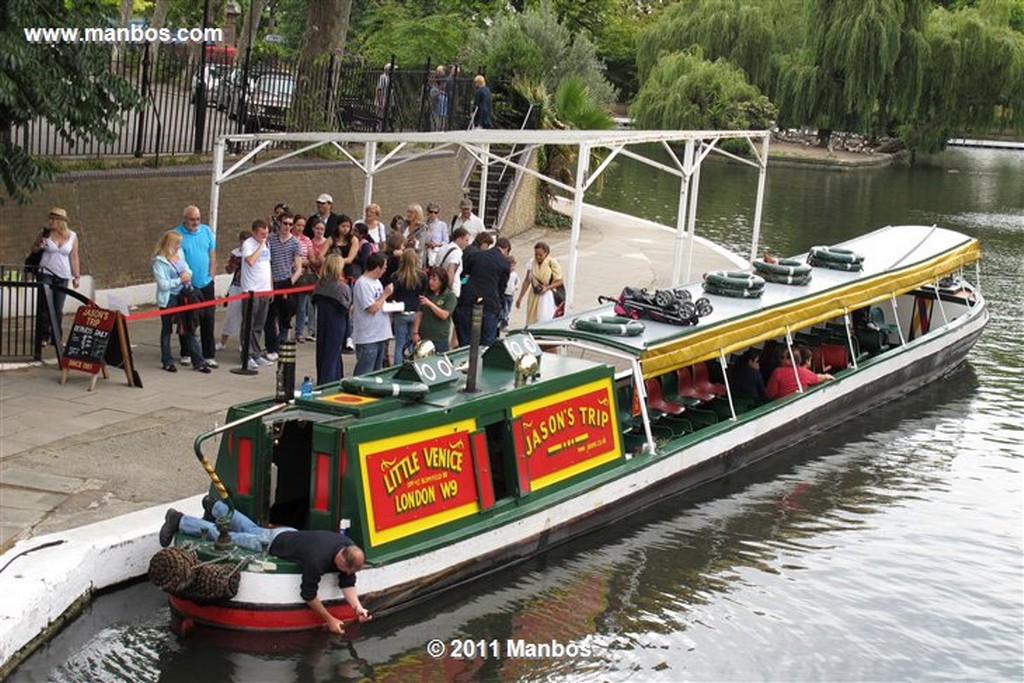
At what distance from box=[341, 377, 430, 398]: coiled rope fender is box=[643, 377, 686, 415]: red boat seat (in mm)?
5227

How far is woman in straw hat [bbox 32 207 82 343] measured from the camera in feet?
56.2

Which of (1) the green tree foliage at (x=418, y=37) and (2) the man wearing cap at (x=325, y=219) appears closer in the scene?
(2) the man wearing cap at (x=325, y=219)

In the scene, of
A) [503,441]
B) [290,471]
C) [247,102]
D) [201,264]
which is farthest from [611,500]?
[247,102]

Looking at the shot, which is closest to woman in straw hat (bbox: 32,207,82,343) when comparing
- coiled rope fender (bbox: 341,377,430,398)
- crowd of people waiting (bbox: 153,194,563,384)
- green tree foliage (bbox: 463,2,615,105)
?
crowd of people waiting (bbox: 153,194,563,384)

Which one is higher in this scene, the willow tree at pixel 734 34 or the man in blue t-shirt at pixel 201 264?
the willow tree at pixel 734 34

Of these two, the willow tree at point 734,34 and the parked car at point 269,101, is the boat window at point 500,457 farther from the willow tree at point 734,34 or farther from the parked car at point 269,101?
the willow tree at point 734,34

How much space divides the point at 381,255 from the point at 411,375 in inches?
144

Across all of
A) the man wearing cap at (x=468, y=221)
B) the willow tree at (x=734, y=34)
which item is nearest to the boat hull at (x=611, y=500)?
the man wearing cap at (x=468, y=221)

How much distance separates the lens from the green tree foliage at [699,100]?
194 ft

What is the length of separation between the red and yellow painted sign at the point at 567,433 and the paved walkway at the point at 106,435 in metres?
3.07

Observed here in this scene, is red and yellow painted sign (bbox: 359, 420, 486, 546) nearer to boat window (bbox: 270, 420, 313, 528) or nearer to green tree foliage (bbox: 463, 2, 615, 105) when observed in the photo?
boat window (bbox: 270, 420, 313, 528)

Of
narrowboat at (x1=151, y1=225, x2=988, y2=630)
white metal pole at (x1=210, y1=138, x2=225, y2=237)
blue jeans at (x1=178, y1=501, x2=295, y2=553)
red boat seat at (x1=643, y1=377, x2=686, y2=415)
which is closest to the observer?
blue jeans at (x1=178, y1=501, x2=295, y2=553)

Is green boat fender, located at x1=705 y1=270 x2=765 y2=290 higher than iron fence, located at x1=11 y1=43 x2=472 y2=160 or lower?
lower
